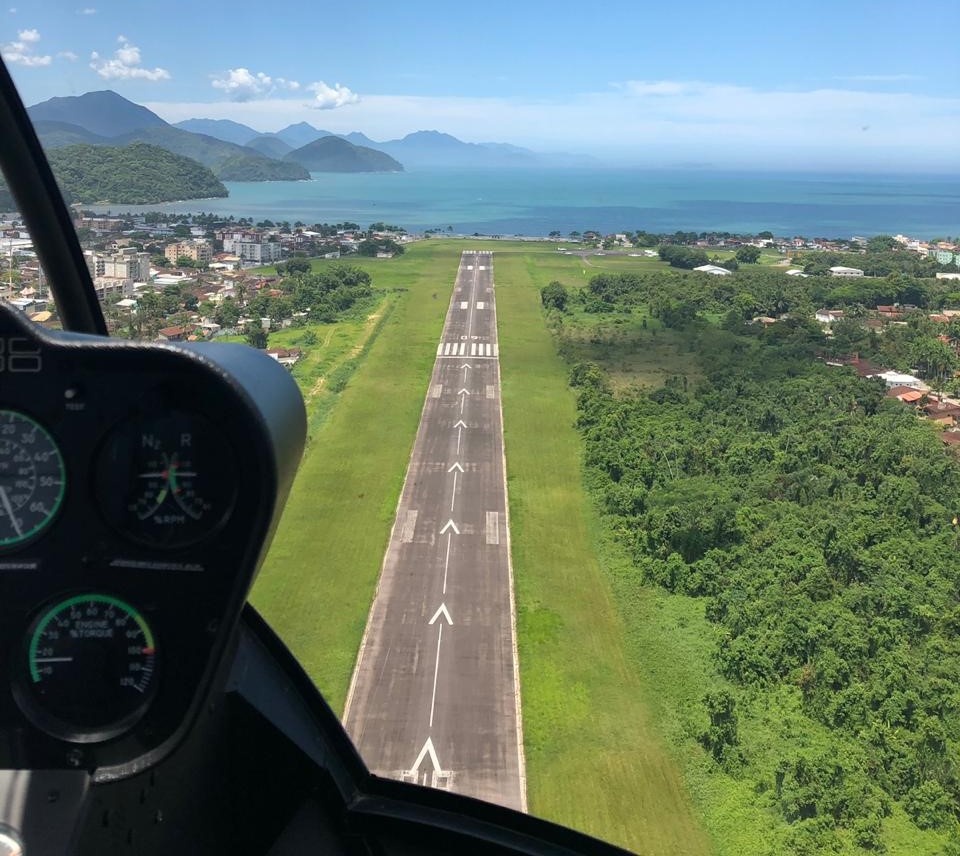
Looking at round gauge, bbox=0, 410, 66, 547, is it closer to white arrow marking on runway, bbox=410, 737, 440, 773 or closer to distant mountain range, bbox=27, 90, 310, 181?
distant mountain range, bbox=27, 90, 310, 181

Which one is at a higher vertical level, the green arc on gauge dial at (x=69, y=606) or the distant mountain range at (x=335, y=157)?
the distant mountain range at (x=335, y=157)

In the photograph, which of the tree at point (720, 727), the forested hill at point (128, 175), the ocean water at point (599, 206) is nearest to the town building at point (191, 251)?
the forested hill at point (128, 175)

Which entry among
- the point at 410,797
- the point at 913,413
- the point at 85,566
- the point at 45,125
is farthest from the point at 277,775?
the point at 913,413

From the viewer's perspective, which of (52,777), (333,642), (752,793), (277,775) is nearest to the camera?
(52,777)

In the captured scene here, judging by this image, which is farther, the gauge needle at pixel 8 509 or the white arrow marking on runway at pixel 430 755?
the white arrow marking on runway at pixel 430 755

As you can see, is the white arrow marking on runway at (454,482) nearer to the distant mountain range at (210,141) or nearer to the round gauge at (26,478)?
the distant mountain range at (210,141)

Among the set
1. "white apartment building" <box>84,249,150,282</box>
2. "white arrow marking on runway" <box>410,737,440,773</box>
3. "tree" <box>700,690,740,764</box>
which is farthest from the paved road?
"white apartment building" <box>84,249,150,282</box>

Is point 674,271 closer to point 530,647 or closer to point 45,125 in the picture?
point 530,647
